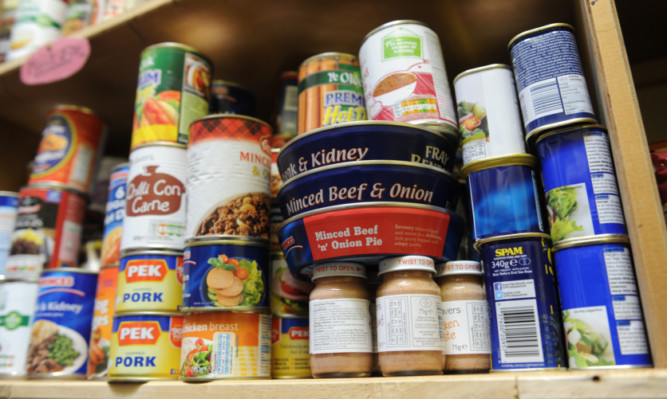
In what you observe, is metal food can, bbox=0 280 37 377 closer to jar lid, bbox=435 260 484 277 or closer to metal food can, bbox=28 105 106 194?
metal food can, bbox=28 105 106 194

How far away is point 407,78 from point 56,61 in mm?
833

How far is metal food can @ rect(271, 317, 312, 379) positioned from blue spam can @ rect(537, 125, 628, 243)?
0.45 meters

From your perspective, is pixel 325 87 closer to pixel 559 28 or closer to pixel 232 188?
pixel 232 188

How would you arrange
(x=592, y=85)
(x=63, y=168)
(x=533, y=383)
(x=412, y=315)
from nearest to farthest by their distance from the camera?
(x=533, y=383)
(x=412, y=315)
(x=592, y=85)
(x=63, y=168)

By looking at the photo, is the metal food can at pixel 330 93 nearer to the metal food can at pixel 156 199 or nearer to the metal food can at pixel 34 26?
the metal food can at pixel 156 199

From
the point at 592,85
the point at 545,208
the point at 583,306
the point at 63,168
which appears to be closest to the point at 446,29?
the point at 592,85

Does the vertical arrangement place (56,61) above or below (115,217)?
above

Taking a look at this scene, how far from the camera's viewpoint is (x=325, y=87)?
94 centimetres

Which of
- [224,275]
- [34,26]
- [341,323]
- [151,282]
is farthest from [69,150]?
[341,323]

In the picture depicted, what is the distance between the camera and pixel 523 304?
0.67 m

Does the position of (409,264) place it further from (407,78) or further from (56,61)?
(56,61)

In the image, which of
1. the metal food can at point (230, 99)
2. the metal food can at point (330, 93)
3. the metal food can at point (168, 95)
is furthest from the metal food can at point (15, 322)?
the metal food can at point (330, 93)

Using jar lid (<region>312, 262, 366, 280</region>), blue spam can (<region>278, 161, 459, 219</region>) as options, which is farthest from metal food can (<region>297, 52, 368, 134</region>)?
jar lid (<region>312, 262, 366, 280</region>)

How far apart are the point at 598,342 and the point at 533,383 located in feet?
0.41
